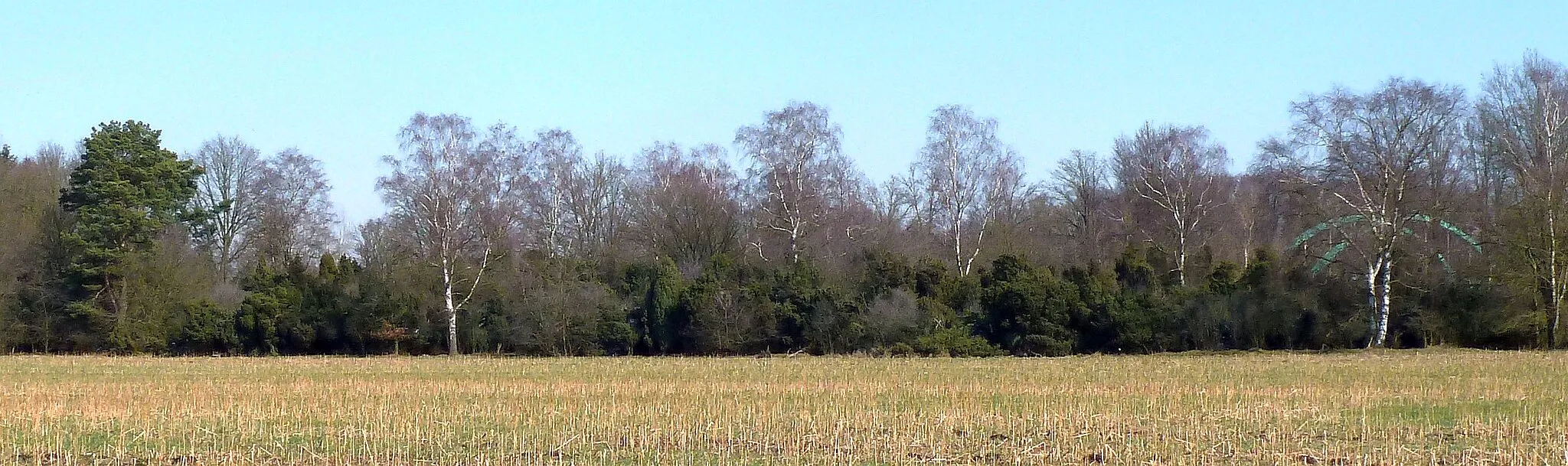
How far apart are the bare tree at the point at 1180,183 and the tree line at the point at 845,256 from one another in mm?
145

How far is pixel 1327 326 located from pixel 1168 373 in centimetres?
1525

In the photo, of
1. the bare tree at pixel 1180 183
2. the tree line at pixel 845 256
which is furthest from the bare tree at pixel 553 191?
the bare tree at pixel 1180 183

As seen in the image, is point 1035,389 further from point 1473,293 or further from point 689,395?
point 1473,293

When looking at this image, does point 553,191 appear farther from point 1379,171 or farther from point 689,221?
A: point 1379,171

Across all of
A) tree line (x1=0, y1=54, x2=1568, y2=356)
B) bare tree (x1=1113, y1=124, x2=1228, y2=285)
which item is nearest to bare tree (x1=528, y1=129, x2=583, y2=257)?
tree line (x1=0, y1=54, x2=1568, y2=356)

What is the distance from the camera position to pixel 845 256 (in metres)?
46.9

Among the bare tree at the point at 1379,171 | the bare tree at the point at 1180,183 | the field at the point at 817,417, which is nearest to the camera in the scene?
the field at the point at 817,417

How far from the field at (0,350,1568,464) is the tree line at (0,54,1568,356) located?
10907 millimetres

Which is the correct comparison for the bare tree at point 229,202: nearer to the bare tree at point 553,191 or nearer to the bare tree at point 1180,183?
the bare tree at point 553,191

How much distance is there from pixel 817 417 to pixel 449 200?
29921mm

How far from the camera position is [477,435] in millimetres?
13281

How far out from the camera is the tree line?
3628cm

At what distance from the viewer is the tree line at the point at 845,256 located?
36.3 m

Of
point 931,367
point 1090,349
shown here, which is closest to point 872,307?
point 1090,349
